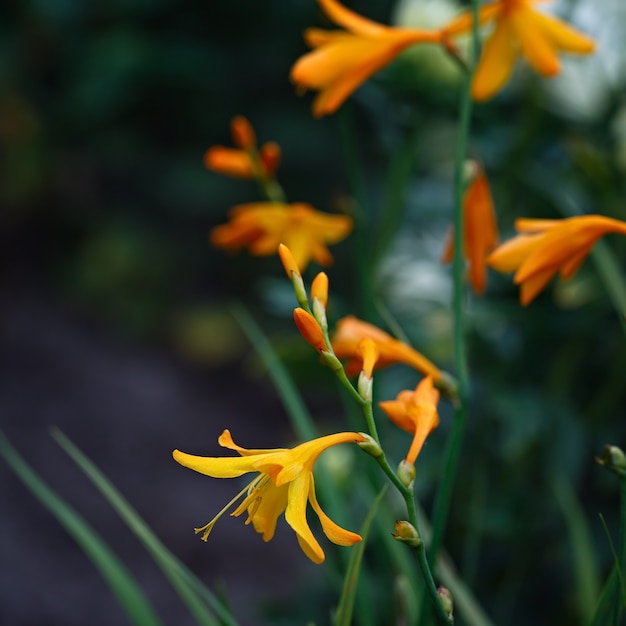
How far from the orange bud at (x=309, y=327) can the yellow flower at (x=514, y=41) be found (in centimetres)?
27

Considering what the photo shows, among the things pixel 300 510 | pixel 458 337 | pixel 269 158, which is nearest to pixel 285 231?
pixel 269 158

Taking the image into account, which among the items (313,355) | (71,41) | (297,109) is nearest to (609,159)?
(313,355)

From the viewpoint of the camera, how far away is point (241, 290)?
8.40ft

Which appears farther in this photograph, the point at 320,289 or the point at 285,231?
the point at 285,231

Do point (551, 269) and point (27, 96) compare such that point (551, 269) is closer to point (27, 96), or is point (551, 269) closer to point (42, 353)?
point (42, 353)

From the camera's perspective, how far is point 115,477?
1850 mm

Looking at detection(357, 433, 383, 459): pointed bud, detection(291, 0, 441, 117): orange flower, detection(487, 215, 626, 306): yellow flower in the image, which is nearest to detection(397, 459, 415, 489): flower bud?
detection(357, 433, 383, 459): pointed bud

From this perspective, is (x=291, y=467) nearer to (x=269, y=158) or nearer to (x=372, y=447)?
(x=372, y=447)

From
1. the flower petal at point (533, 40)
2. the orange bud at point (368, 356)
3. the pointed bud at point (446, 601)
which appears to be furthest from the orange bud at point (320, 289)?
the flower petal at point (533, 40)

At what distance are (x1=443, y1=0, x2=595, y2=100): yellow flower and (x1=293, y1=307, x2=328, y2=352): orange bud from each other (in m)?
0.27

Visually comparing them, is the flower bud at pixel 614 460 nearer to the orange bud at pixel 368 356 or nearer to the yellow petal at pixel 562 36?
the orange bud at pixel 368 356

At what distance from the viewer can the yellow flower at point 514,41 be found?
559 millimetres

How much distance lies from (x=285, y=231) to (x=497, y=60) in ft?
0.61

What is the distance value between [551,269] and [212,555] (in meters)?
1.35
